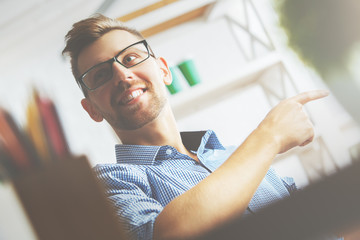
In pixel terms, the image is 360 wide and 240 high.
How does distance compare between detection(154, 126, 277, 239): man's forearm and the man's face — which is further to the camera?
the man's face

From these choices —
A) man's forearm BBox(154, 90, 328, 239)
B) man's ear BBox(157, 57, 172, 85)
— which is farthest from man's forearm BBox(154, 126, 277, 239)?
man's ear BBox(157, 57, 172, 85)

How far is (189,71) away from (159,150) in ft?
0.95

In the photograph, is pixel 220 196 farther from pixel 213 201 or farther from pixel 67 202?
pixel 67 202

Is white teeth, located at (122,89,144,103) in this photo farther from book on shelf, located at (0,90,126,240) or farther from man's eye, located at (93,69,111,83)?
book on shelf, located at (0,90,126,240)

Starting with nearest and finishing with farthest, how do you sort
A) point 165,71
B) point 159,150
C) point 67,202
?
point 67,202 → point 159,150 → point 165,71

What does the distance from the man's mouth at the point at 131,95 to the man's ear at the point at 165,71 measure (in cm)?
14

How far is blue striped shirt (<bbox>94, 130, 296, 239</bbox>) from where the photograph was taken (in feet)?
0.94

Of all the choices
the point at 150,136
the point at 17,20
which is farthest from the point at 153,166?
the point at 17,20

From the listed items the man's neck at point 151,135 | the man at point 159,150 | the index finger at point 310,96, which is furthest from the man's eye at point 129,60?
the index finger at point 310,96

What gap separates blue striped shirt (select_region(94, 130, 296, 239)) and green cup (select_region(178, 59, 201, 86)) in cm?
18

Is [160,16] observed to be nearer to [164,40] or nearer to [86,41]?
[164,40]

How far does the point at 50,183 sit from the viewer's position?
15 cm

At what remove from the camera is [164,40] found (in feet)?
2.45

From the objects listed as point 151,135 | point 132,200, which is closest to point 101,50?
point 151,135
